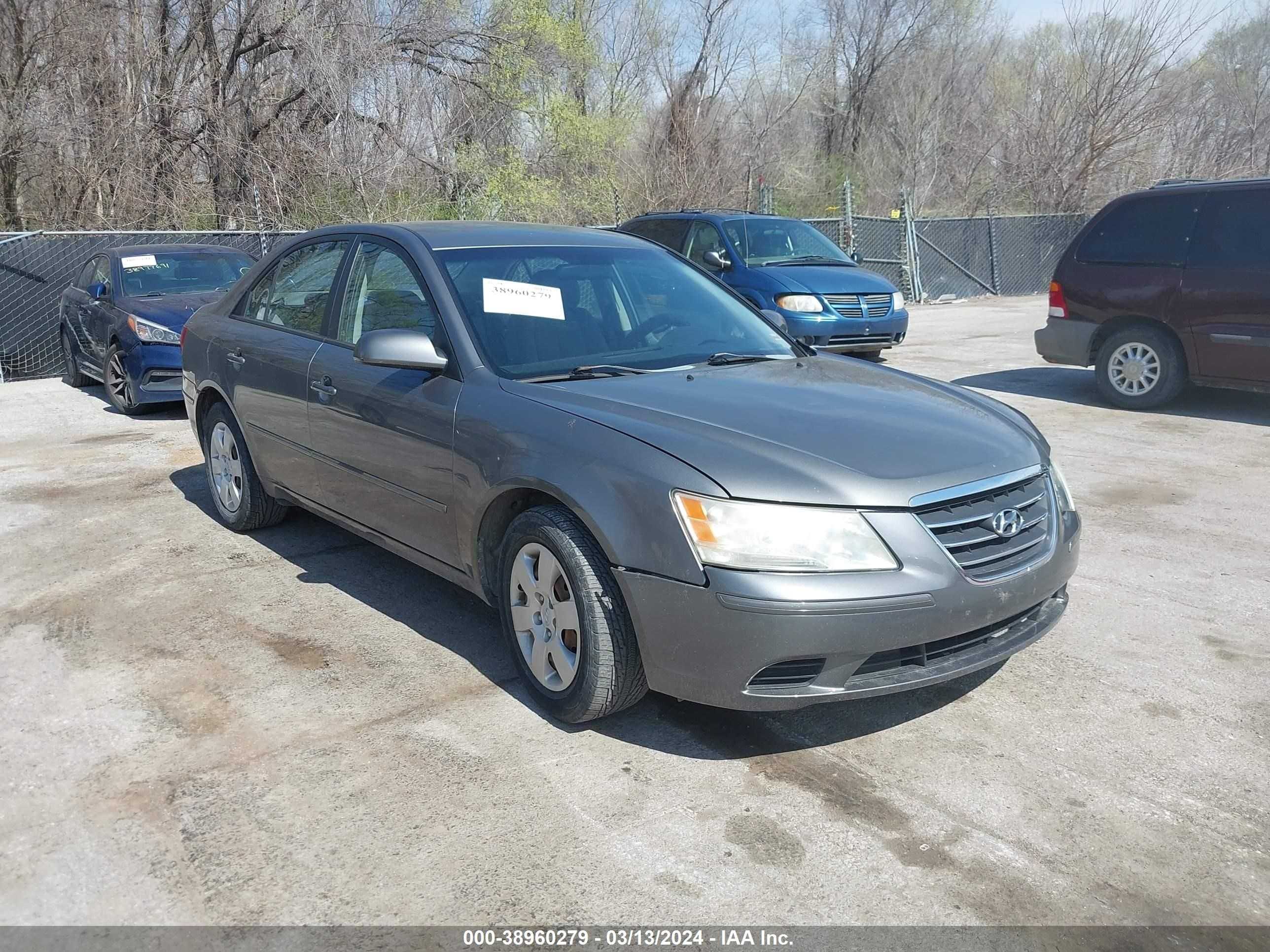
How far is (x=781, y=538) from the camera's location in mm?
3037

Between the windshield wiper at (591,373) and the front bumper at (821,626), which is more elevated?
the windshield wiper at (591,373)

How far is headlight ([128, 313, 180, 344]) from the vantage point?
9.13 metres

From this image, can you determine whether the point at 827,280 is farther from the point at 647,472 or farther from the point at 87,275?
the point at 647,472

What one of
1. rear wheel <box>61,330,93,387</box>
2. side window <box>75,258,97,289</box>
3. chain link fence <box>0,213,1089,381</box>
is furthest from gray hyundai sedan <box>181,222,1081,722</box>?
chain link fence <box>0,213,1089,381</box>

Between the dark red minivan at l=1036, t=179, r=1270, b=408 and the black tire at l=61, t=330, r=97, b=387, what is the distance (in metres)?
9.58

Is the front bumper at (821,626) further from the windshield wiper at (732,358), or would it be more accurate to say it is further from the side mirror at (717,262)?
the side mirror at (717,262)

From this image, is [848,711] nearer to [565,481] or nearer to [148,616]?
[565,481]

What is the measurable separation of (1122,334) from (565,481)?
284 inches

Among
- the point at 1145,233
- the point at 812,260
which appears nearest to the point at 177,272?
the point at 812,260

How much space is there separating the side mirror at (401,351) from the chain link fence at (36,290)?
30.8 feet

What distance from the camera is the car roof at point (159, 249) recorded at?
10188mm

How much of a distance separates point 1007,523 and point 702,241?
9.41m

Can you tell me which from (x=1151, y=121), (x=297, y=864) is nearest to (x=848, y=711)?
(x=297, y=864)

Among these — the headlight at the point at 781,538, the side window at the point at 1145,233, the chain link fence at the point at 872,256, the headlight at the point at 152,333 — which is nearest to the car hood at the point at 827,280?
the side window at the point at 1145,233
